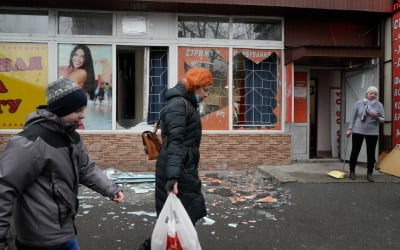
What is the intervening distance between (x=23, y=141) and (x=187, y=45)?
23.5 ft

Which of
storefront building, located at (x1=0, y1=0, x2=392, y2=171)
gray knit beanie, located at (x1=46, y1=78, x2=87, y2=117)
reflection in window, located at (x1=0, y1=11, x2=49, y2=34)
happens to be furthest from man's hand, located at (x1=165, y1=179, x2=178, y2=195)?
reflection in window, located at (x1=0, y1=11, x2=49, y2=34)

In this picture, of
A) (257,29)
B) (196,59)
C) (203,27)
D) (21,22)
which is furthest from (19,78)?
(257,29)

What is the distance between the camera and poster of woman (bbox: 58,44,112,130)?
8.77 m

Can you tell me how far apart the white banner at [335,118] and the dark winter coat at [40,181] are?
30.0 feet

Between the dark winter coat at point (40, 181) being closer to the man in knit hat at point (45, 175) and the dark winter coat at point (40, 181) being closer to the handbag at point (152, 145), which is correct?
the man in knit hat at point (45, 175)

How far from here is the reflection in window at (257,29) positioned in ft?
30.5

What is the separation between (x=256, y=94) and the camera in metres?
9.45

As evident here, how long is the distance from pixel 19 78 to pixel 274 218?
6.21 metres

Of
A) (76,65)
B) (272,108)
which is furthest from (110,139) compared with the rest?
(272,108)

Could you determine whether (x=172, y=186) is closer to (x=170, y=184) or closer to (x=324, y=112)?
(x=170, y=184)

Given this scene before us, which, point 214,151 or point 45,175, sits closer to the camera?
point 45,175

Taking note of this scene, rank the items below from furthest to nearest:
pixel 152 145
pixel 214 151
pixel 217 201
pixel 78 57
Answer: pixel 214 151 → pixel 78 57 → pixel 217 201 → pixel 152 145

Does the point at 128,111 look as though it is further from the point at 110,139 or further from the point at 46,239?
the point at 46,239

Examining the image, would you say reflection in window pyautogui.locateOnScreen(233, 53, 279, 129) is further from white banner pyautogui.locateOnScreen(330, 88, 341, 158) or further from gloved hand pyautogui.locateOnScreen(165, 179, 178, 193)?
gloved hand pyautogui.locateOnScreen(165, 179, 178, 193)
